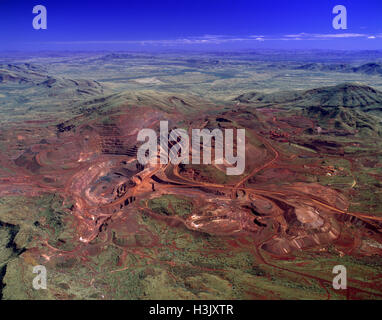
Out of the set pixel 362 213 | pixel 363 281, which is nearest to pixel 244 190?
pixel 362 213

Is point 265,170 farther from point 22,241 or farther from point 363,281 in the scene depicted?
point 22,241

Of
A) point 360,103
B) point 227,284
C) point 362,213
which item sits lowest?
point 227,284

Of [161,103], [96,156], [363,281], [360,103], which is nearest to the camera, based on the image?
[363,281]

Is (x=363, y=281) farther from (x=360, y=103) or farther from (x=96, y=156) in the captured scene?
(x=360, y=103)

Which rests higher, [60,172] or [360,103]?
[360,103]

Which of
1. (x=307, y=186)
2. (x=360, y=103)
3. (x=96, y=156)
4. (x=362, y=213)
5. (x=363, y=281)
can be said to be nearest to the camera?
(x=363, y=281)

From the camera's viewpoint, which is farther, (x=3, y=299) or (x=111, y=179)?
(x=111, y=179)

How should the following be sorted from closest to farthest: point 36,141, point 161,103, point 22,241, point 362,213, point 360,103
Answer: point 22,241
point 362,213
point 36,141
point 161,103
point 360,103

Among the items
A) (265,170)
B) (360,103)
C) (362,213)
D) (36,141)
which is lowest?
(362,213)

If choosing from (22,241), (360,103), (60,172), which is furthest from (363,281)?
(360,103)
